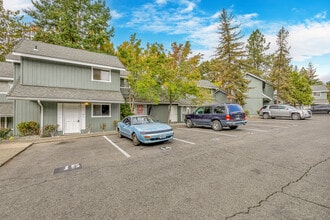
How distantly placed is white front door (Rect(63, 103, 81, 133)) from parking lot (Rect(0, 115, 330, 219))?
609cm

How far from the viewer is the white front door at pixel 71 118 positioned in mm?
12414

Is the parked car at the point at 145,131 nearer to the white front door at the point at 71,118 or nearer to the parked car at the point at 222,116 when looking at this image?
the parked car at the point at 222,116

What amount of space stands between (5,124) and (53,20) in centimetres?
1991

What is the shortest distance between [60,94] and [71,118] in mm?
2133

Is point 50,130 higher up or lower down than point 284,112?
lower down

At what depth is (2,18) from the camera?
77.9 feet

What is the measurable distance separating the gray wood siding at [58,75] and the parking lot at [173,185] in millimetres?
7424

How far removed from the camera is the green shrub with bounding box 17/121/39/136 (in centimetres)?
Answer: 1105

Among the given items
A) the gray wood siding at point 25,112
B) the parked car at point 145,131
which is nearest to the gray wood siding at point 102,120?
the gray wood siding at point 25,112

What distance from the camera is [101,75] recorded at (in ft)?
46.7

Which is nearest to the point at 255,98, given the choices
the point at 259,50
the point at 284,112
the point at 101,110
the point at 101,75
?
the point at 284,112

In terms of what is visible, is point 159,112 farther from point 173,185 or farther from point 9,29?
point 9,29

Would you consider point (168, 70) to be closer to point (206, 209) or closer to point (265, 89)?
point (206, 209)

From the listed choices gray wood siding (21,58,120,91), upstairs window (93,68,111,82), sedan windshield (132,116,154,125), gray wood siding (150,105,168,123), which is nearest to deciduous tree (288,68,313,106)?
gray wood siding (150,105,168,123)
